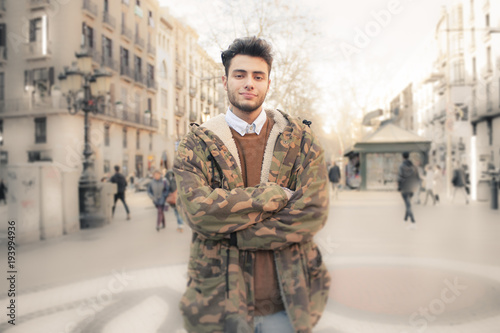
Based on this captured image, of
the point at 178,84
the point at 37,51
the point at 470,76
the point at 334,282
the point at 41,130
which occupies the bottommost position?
the point at 334,282

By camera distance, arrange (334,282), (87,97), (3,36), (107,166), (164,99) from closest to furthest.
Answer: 1. (334,282)
2. (87,97)
3. (3,36)
4. (107,166)
5. (164,99)

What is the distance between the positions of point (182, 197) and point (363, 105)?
35.3 m

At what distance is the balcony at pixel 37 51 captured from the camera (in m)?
A: 27.1

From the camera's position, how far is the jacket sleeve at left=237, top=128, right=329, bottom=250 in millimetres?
1699

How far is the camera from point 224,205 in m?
1.71

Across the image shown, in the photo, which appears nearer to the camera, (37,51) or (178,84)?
(37,51)

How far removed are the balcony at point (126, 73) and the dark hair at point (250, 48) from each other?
3251cm

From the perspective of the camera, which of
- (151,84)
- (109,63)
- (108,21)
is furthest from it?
(151,84)

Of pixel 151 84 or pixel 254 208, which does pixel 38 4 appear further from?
pixel 254 208

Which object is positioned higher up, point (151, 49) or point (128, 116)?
point (151, 49)

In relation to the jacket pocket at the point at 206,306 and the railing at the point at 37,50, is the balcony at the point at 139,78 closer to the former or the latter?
the railing at the point at 37,50

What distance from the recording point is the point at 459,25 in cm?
3628

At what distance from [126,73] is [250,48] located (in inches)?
1307

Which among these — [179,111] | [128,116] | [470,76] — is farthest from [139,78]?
[470,76]
